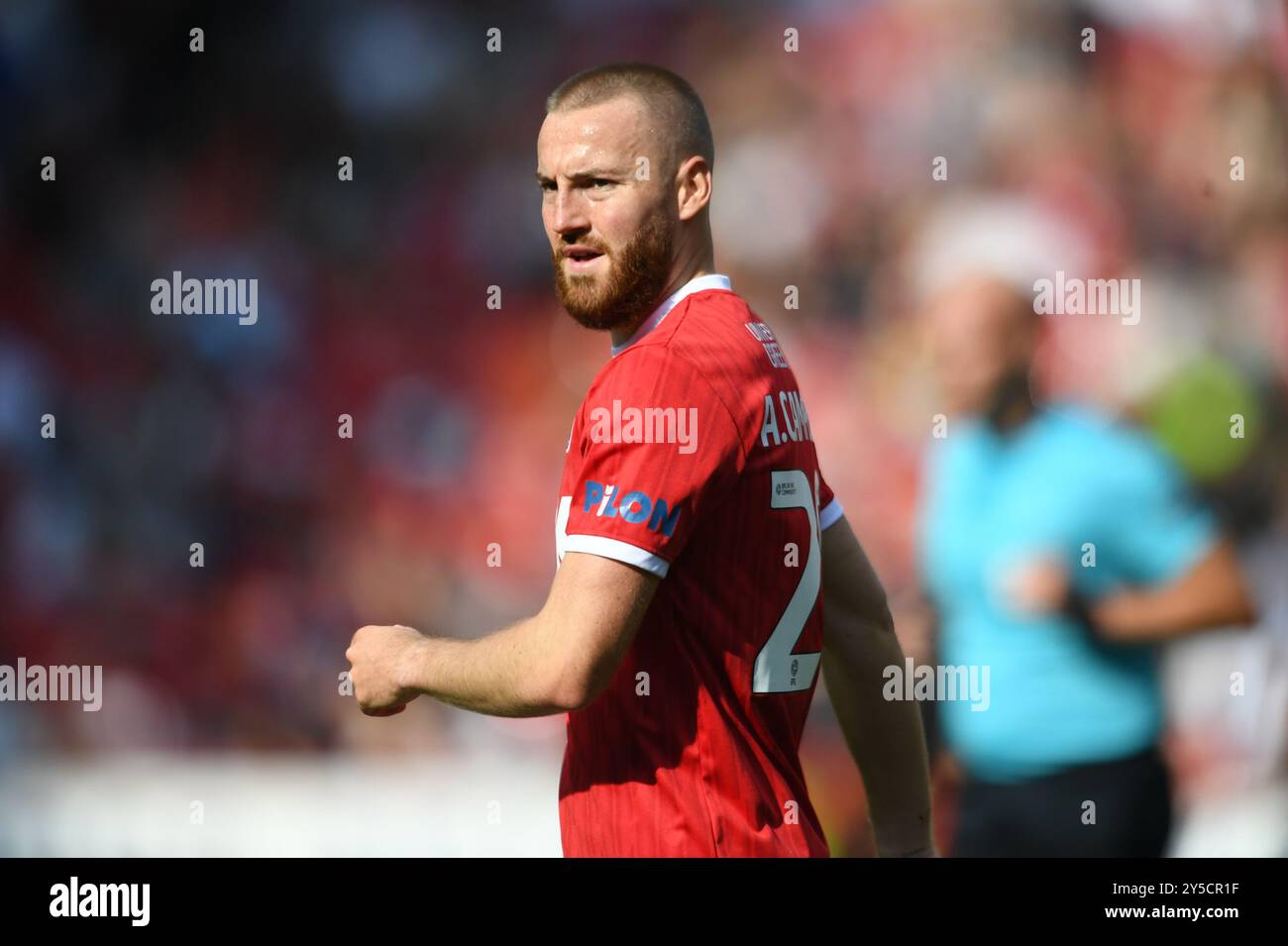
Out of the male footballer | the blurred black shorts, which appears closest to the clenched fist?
the male footballer

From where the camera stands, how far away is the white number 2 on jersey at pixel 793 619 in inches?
76.0

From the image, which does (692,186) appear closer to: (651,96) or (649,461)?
(651,96)

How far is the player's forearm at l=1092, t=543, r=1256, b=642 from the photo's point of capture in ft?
10.7

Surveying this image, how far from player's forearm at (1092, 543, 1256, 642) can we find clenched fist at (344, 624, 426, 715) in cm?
201

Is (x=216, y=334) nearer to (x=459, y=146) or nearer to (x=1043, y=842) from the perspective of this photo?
(x=459, y=146)

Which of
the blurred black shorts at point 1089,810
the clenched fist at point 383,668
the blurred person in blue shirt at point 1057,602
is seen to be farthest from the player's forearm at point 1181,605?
the clenched fist at point 383,668

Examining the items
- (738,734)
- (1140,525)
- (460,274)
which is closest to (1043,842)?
(1140,525)

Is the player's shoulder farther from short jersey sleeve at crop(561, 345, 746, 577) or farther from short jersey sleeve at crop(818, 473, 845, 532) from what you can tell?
short jersey sleeve at crop(818, 473, 845, 532)

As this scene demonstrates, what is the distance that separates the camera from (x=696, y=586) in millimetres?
1874

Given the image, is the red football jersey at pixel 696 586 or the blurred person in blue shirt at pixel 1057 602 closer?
the red football jersey at pixel 696 586

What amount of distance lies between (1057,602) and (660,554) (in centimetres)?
179

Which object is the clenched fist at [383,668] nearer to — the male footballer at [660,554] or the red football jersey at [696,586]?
the male footballer at [660,554]

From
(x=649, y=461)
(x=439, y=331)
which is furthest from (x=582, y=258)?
(x=439, y=331)

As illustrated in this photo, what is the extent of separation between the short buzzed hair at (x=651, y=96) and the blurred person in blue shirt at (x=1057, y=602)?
1.50 m
